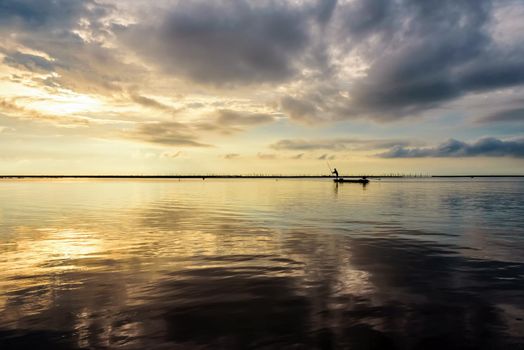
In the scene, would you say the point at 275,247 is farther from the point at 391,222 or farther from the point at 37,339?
the point at 391,222

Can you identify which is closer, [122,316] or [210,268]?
[122,316]

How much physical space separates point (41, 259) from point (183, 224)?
1546cm

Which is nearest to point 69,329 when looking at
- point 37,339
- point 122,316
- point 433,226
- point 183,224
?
point 37,339

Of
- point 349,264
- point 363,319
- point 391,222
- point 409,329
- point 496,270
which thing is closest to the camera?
point 409,329

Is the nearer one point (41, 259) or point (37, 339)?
point (37, 339)

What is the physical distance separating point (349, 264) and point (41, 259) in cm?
1710

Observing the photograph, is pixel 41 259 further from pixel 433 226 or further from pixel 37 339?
pixel 433 226

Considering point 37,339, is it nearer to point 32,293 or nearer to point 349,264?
point 32,293

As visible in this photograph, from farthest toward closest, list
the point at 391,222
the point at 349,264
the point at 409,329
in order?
the point at 391,222 → the point at 349,264 → the point at 409,329

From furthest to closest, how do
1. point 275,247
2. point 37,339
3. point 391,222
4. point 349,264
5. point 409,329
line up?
point 391,222
point 275,247
point 349,264
point 409,329
point 37,339

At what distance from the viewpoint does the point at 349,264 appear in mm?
19188

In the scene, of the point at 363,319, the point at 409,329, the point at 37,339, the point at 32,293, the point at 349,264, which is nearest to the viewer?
the point at 37,339

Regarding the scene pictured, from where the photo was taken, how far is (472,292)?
1433 cm

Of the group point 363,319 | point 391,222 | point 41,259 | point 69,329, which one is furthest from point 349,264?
point 391,222
